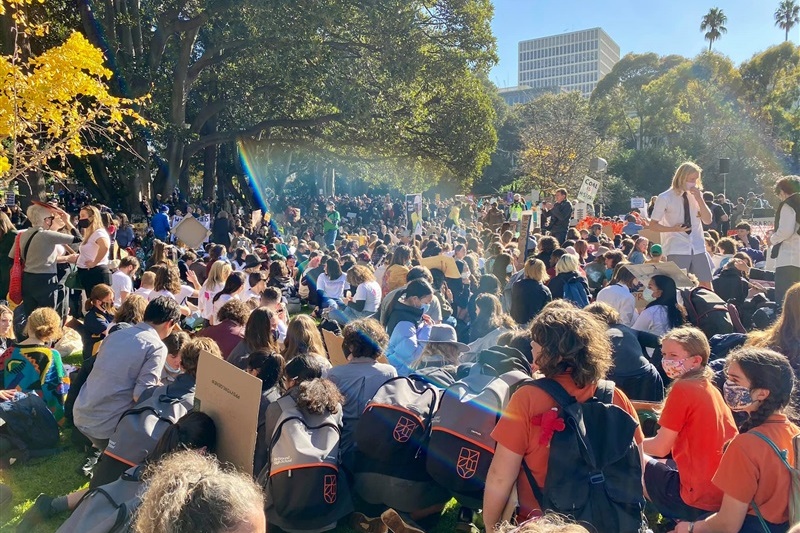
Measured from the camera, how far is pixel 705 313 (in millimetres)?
6355

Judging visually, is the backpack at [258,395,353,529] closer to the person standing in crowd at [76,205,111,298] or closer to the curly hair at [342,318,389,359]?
the curly hair at [342,318,389,359]

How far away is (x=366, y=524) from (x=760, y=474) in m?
2.31

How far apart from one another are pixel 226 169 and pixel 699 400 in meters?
37.7

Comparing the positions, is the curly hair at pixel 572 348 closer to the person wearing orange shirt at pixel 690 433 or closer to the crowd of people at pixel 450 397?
the crowd of people at pixel 450 397

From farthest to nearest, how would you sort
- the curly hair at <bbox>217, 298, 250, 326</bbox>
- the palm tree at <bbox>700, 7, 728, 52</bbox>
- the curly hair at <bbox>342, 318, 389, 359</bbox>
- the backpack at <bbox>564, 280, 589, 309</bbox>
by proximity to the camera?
the palm tree at <bbox>700, 7, 728, 52</bbox> < the backpack at <bbox>564, 280, 589, 309</bbox> < the curly hair at <bbox>217, 298, 250, 326</bbox> < the curly hair at <bbox>342, 318, 389, 359</bbox>

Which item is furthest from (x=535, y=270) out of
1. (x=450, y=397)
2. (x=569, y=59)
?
(x=569, y=59)

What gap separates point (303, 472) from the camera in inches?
151

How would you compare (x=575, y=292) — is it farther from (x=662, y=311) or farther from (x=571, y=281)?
(x=662, y=311)

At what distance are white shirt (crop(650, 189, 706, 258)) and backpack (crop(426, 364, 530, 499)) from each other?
4.70m

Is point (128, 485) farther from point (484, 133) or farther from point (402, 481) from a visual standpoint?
point (484, 133)

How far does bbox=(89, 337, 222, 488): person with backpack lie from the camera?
4.04 metres

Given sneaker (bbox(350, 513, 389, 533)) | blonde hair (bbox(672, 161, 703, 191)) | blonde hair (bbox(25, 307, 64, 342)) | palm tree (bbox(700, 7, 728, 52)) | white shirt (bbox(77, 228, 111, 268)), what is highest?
palm tree (bbox(700, 7, 728, 52))

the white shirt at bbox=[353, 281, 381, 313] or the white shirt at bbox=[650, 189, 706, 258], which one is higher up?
the white shirt at bbox=[650, 189, 706, 258]

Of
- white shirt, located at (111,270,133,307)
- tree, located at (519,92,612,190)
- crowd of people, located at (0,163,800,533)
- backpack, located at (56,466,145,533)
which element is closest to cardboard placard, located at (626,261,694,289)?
crowd of people, located at (0,163,800,533)
